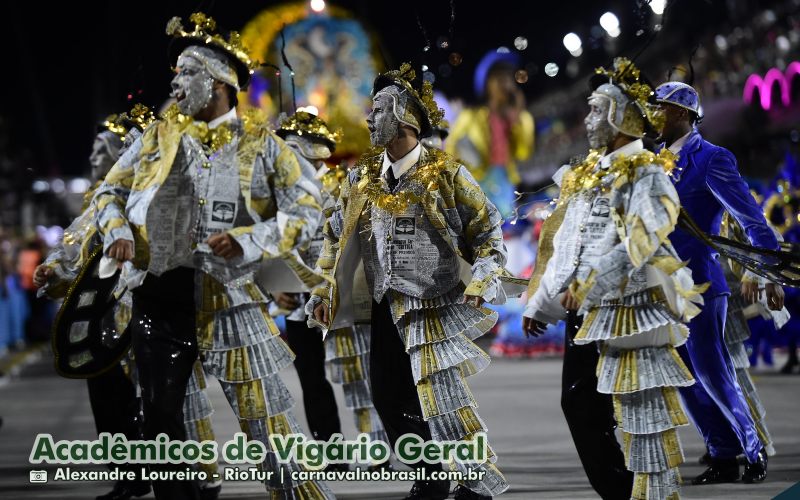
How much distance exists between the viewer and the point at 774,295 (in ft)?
25.8

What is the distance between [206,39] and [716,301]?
360cm

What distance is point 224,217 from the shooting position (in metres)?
6.11

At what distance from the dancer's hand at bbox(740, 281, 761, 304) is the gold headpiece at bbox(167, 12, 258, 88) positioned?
356 cm

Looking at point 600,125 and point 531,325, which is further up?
point 600,125

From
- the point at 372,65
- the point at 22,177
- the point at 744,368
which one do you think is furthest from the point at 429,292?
the point at 22,177

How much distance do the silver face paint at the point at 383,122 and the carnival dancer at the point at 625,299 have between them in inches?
45.3

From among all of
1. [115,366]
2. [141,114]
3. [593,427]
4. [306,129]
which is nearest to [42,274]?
[115,366]

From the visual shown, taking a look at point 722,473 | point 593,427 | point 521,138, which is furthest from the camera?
point 521,138

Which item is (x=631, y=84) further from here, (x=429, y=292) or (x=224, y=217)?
(x=224, y=217)

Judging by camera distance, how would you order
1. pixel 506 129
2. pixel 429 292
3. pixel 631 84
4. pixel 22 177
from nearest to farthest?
pixel 631 84 < pixel 429 292 < pixel 506 129 < pixel 22 177

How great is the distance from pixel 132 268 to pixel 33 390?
10.7 metres

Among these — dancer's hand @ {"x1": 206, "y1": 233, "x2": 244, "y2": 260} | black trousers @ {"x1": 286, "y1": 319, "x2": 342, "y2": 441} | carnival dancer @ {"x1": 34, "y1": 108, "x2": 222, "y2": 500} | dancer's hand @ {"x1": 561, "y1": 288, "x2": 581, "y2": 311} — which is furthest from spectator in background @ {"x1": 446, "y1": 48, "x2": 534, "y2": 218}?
dancer's hand @ {"x1": 206, "y1": 233, "x2": 244, "y2": 260}

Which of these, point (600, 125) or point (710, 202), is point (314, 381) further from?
point (600, 125)

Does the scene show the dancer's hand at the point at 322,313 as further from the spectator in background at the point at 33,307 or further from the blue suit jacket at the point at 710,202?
the spectator in background at the point at 33,307
